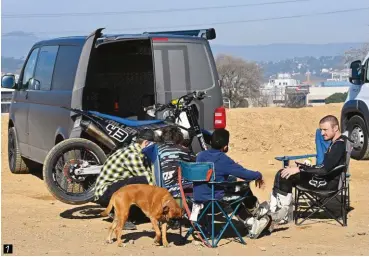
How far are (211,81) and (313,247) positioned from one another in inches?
124

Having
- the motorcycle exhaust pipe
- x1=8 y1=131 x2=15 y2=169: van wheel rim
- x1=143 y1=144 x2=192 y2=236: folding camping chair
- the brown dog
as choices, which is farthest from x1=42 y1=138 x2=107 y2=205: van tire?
x1=8 y1=131 x2=15 y2=169: van wheel rim

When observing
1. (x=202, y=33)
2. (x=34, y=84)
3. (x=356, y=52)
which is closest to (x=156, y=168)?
(x=202, y=33)

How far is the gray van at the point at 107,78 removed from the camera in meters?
9.92

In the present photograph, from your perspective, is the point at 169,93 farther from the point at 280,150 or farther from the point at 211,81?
the point at 280,150

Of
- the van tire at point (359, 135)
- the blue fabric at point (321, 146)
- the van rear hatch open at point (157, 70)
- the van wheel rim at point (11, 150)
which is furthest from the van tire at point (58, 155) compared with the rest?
the van tire at point (359, 135)

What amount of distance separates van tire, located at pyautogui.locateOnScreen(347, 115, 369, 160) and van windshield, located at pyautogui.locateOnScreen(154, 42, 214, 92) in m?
5.99

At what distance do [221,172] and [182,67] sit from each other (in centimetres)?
258

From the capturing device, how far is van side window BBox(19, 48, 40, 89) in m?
12.1

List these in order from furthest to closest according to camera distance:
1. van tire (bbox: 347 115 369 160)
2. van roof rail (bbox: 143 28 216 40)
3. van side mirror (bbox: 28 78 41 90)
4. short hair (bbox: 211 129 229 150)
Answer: van tire (bbox: 347 115 369 160), van side mirror (bbox: 28 78 41 90), van roof rail (bbox: 143 28 216 40), short hair (bbox: 211 129 229 150)

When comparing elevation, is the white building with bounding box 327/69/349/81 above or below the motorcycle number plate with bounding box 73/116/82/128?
below

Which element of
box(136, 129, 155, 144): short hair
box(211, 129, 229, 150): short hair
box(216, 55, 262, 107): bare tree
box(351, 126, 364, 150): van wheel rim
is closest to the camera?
box(211, 129, 229, 150): short hair

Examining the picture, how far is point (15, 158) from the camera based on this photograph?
13.2m

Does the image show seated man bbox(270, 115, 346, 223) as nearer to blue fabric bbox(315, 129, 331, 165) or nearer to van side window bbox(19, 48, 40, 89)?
blue fabric bbox(315, 129, 331, 165)

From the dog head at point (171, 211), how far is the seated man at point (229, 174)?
14.6 inches
